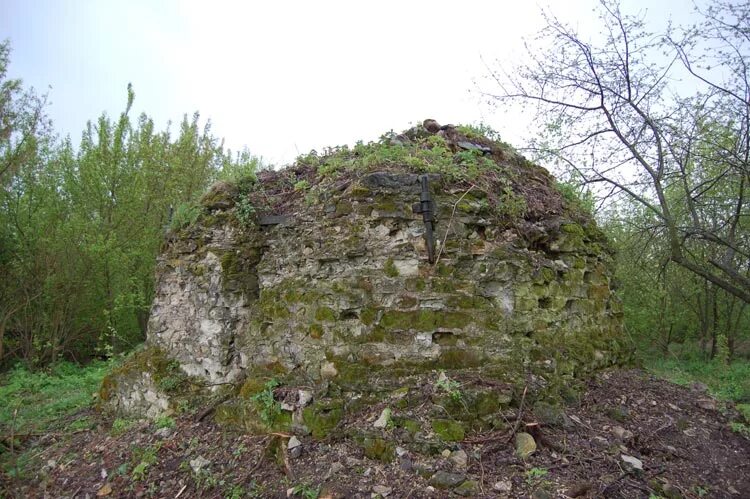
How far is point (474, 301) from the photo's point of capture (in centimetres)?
404

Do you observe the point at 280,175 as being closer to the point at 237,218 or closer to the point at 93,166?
the point at 237,218

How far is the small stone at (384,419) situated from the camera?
142 inches

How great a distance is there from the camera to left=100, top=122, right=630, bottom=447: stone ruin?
3.96 meters

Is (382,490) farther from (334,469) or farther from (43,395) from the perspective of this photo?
(43,395)

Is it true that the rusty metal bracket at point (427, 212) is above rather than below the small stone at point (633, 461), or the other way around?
above

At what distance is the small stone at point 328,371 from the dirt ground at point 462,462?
0.45 metres

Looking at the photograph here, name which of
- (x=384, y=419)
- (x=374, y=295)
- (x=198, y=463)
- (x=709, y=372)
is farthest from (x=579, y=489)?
(x=709, y=372)

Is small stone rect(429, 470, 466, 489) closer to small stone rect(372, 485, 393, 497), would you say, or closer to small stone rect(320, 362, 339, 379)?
small stone rect(372, 485, 393, 497)

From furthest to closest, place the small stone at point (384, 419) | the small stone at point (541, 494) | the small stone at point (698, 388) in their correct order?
the small stone at point (698, 388) → the small stone at point (384, 419) → the small stone at point (541, 494)

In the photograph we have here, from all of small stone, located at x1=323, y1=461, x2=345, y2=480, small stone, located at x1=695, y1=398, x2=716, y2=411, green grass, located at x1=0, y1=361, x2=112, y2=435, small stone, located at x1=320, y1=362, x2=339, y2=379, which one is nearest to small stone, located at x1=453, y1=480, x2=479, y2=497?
small stone, located at x1=323, y1=461, x2=345, y2=480

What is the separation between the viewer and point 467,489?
3.05 m

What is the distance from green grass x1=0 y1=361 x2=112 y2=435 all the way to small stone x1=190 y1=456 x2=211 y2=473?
76.8 inches

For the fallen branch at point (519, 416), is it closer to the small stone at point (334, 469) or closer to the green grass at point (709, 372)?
the small stone at point (334, 469)

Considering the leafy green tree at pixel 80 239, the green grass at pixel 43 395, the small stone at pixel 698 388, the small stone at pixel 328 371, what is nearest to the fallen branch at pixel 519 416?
the small stone at pixel 328 371
